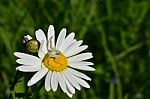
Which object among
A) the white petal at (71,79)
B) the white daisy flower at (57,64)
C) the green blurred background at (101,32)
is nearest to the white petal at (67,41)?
the white daisy flower at (57,64)

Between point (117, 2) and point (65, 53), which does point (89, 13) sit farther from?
point (65, 53)

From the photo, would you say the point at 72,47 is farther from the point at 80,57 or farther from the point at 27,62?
the point at 27,62

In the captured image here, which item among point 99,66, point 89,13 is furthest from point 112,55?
point 89,13

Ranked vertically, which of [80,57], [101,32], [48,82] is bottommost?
[48,82]

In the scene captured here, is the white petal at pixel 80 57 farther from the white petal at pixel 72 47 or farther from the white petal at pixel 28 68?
the white petal at pixel 28 68

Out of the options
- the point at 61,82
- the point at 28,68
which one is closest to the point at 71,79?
the point at 61,82

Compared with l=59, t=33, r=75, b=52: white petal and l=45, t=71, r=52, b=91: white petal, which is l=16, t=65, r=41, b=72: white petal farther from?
l=59, t=33, r=75, b=52: white petal

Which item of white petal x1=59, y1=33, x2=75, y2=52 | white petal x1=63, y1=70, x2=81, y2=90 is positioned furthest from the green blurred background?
white petal x1=63, y1=70, x2=81, y2=90
